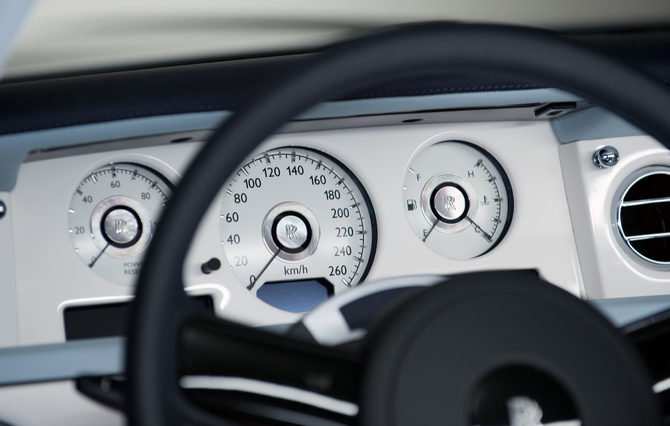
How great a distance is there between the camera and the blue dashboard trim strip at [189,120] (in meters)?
1.28

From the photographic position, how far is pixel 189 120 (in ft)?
4.35

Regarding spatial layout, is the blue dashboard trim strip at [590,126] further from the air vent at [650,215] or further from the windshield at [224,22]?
the windshield at [224,22]

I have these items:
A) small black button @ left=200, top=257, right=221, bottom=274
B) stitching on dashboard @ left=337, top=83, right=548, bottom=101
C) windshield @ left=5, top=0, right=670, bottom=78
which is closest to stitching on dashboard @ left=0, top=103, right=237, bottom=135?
windshield @ left=5, top=0, right=670, bottom=78

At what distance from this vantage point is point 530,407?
59 cm

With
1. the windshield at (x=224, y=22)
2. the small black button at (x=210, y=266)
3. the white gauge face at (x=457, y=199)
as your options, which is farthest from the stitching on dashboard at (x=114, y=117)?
the white gauge face at (x=457, y=199)

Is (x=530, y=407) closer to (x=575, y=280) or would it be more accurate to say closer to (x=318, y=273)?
(x=318, y=273)

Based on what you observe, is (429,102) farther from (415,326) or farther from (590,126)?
(415,326)

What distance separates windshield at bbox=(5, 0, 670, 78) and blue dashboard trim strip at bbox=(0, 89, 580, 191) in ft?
0.57

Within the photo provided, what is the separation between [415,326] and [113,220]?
1.15 m

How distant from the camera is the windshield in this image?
1.21 metres

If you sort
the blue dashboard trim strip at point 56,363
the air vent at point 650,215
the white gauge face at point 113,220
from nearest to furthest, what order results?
the blue dashboard trim strip at point 56,363 < the white gauge face at point 113,220 < the air vent at point 650,215

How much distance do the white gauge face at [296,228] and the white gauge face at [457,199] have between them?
162mm

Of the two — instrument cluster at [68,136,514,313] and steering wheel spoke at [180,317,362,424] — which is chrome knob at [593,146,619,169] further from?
steering wheel spoke at [180,317,362,424]

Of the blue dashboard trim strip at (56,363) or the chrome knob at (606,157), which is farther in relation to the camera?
the chrome knob at (606,157)
